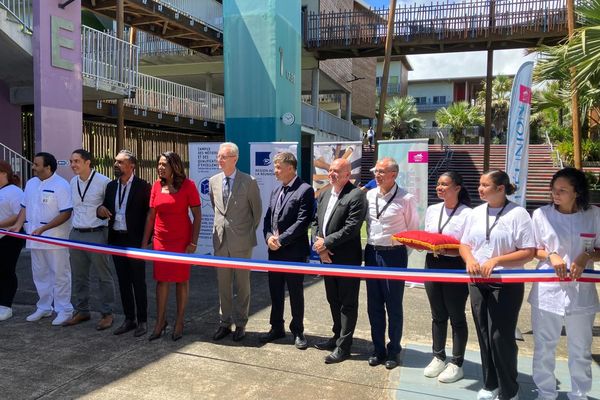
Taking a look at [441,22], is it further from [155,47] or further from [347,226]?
[347,226]

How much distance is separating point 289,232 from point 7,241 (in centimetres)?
325

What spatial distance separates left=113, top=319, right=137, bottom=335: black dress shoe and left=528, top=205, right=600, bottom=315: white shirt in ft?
12.8

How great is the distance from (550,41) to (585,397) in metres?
19.6

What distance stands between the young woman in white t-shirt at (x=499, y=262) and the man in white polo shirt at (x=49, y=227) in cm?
412

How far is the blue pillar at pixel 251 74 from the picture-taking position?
11.5 metres

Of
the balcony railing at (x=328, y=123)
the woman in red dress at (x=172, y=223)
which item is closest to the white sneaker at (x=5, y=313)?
the woman in red dress at (x=172, y=223)

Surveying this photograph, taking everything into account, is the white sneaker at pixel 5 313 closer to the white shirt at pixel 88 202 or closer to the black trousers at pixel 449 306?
the white shirt at pixel 88 202

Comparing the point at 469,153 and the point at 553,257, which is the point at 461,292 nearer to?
the point at 553,257

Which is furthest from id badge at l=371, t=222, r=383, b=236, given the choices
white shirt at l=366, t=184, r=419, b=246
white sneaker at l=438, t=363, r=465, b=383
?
white sneaker at l=438, t=363, r=465, b=383

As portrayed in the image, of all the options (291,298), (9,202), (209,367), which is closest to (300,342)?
(291,298)

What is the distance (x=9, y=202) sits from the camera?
562cm

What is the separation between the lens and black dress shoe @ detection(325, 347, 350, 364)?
14.9 feet

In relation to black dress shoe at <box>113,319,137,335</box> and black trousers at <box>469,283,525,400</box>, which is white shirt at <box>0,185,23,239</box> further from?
black trousers at <box>469,283,525,400</box>

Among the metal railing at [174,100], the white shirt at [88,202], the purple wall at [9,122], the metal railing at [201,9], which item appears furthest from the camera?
the metal railing at [201,9]
